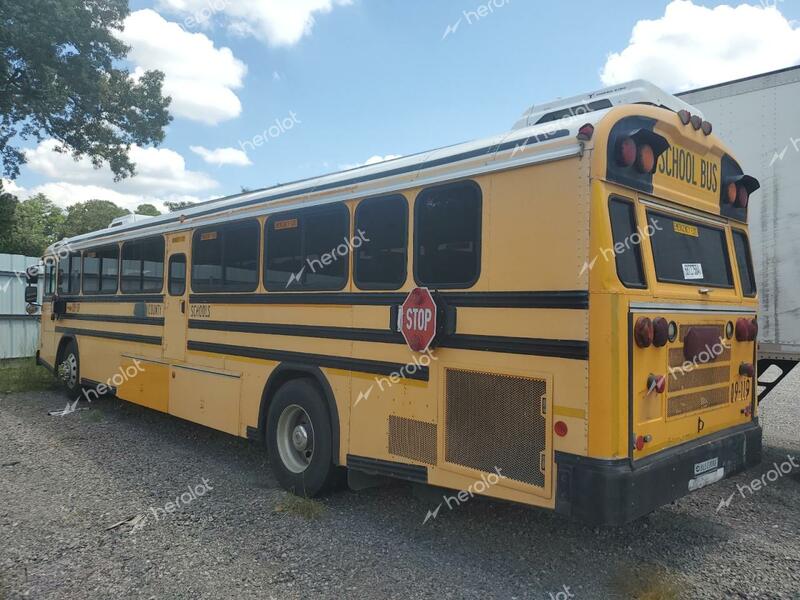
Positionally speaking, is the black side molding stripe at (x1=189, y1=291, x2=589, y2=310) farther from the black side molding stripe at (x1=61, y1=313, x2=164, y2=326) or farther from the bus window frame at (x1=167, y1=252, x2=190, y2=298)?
the black side molding stripe at (x1=61, y1=313, x2=164, y2=326)

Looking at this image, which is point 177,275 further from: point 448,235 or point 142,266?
point 448,235

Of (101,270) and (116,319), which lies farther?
(101,270)

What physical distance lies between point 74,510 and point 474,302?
3.34m

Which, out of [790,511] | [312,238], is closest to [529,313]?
[312,238]

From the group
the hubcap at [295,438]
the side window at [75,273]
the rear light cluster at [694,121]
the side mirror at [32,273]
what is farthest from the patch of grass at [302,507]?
the side mirror at [32,273]

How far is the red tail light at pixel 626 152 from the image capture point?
10.4ft

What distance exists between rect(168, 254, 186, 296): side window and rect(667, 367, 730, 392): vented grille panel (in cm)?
478

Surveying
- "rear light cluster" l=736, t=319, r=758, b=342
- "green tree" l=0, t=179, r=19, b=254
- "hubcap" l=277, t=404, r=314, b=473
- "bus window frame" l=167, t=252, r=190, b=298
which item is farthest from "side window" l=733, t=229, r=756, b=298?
"green tree" l=0, t=179, r=19, b=254

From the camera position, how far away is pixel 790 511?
176 inches

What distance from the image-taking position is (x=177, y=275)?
6.30m

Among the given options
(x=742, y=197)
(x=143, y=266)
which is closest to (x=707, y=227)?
(x=742, y=197)

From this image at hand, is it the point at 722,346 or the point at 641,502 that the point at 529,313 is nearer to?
the point at 641,502

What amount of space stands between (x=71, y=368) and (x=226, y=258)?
4.63 metres

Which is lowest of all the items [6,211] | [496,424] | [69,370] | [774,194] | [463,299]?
[69,370]
